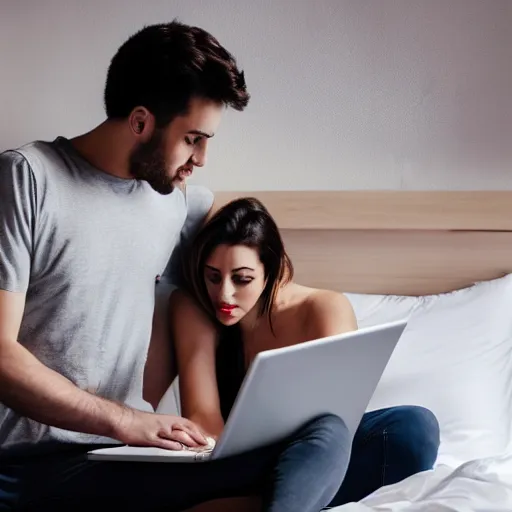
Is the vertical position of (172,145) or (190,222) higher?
(172,145)

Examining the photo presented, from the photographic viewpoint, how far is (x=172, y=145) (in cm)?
172

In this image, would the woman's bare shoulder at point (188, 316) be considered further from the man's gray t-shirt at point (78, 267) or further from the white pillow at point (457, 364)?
the white pillow at point (457, 364)

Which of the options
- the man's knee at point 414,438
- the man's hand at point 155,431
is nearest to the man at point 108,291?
the man's hand at point 155,431

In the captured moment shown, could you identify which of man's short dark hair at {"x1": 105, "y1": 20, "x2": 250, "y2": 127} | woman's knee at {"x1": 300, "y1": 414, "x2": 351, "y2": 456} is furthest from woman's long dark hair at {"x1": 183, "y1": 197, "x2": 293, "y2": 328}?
woman's knee at {"x1": 300, "y1": 414, "x2": 351, "y2": 456}

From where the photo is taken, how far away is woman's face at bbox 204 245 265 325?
1.87 metres

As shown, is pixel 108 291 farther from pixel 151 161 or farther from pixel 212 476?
pixel 212 476

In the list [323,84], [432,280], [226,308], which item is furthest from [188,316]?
[323,84]

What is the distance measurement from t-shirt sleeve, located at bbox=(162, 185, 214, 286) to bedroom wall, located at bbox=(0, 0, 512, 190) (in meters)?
0.38

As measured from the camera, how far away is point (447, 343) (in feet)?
6.70

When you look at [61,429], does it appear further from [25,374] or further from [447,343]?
[447,343]

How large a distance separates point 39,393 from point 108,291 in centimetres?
25

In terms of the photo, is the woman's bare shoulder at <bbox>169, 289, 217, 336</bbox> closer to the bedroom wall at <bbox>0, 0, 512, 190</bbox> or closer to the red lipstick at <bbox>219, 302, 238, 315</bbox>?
the red lipstick at <bbox>219, 302, 238, 315</bbox>

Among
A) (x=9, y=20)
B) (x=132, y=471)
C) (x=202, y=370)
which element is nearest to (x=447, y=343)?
(x=202, y=370)

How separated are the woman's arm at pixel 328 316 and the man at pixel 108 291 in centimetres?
33
